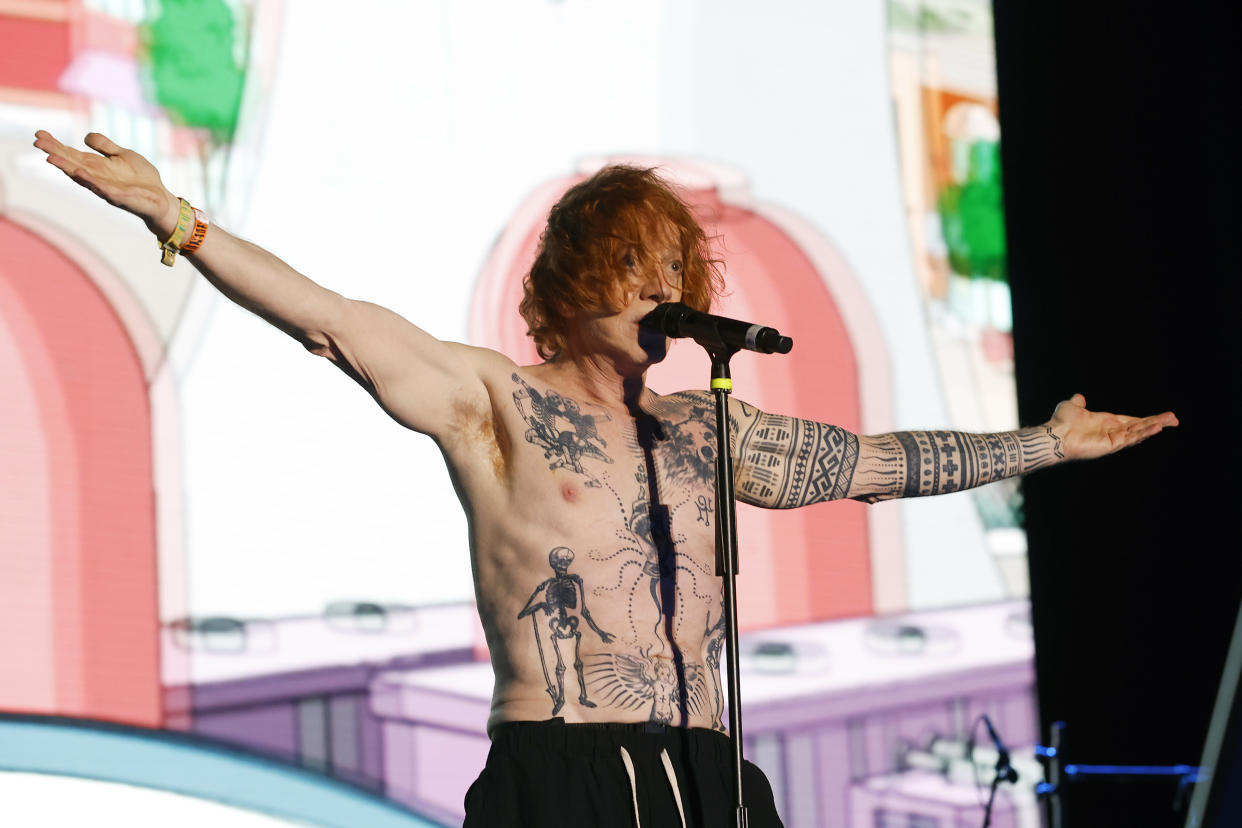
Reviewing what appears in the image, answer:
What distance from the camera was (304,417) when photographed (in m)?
2.97

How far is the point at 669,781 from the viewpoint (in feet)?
5.98

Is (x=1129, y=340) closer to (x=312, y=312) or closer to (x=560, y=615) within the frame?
(x=560, y=615)

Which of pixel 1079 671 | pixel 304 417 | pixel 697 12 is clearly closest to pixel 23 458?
pixel 304 417

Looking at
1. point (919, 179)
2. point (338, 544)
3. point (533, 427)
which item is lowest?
point (338, 544)

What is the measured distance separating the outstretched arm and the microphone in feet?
0.93

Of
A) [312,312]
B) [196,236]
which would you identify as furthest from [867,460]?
[196,236]

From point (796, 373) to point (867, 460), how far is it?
1448 mm

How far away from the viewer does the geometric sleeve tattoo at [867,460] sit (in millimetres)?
2129

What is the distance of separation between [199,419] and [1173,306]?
116 inches

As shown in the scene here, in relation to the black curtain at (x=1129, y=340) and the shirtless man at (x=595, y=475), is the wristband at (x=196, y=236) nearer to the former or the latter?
the shirtless man at (x=595, y=475)

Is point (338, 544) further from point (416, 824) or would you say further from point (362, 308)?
point (362, 308)

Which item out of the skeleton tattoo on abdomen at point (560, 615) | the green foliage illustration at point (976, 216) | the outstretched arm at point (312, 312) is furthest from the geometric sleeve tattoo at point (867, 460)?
the green foliage illustration at point (976, 216)

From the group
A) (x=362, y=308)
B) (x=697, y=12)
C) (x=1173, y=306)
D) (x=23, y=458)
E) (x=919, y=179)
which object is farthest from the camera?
(x=1173, y=306)

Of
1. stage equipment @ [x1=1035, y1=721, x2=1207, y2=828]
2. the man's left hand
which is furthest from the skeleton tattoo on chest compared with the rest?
stage equipment @ [x1=1035, y1=721, x2=1207, y2=828]
